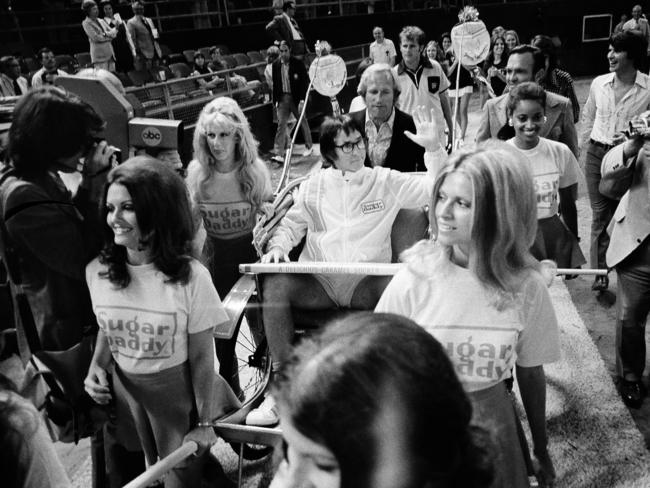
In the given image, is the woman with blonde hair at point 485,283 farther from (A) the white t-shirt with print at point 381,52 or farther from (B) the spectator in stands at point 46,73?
(A) the white t-shirt with print at point 381,52

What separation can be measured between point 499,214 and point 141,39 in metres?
10.4

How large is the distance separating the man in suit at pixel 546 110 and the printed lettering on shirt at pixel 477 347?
255cm

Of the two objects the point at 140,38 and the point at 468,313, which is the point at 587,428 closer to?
Answer: the point at 468,313

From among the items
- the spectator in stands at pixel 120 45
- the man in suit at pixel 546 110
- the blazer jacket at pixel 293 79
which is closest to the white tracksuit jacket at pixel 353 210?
the man in suit at pixel 546 110

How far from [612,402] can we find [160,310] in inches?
97.8

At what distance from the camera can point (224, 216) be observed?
325 centimetres

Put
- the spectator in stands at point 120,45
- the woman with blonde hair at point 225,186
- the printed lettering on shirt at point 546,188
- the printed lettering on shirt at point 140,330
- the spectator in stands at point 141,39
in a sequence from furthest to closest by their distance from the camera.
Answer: the spectator in stands at point 141,39, the spectator in stands at point 120,45, the printed lettering on shirt at point 546,188, the woman with blonde hair at point 225,186, the printed lettering on shirt at point 140,330

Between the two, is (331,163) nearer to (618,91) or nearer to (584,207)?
(618,91)

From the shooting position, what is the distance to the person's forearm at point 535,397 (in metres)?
1.96

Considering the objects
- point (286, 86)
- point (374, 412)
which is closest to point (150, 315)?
point (374, 412)

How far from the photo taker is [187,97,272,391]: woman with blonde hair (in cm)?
323

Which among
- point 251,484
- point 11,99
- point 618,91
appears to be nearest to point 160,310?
point 251,484

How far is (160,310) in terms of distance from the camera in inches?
81.3

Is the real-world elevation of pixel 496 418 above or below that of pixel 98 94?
below
